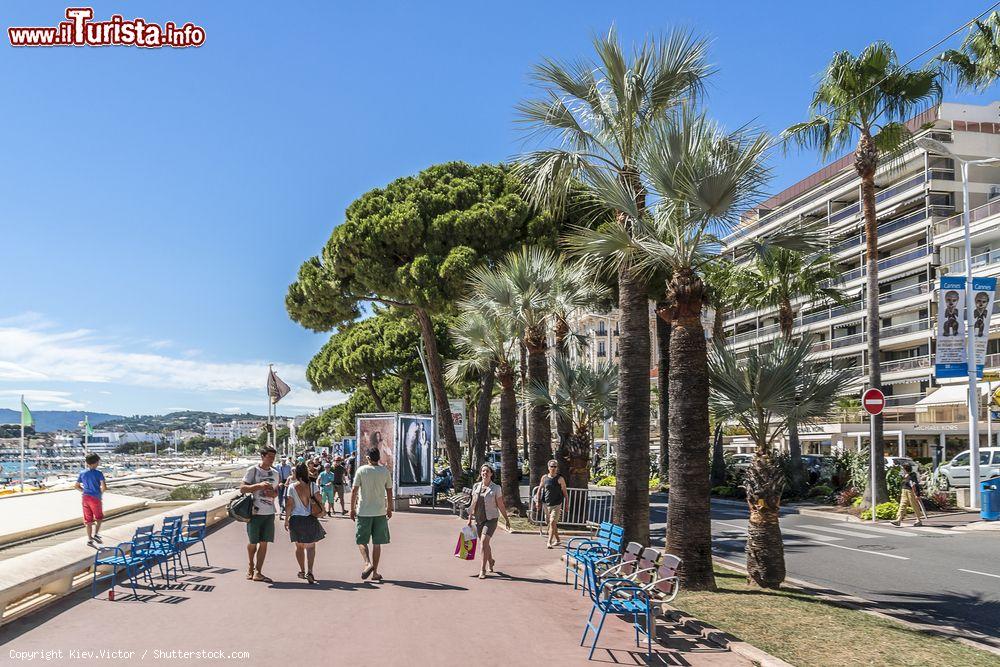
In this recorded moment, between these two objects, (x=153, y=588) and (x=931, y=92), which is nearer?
(x=153, y=588)

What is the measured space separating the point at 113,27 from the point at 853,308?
190 feet

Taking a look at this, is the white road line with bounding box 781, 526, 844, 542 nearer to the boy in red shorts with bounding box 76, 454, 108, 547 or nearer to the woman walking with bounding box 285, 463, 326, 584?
the woman walking with bounding box 285, 463, 326, 584

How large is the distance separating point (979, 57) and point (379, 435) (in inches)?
754

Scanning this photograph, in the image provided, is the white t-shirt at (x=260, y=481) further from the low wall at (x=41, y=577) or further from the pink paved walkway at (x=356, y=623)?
the low wall at (x=41, y=577)

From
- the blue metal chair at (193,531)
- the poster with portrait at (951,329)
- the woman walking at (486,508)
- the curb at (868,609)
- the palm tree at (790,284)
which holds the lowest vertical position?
the curb at (868,609)

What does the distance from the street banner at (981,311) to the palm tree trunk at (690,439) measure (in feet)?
53.8

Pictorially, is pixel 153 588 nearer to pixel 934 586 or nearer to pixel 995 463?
pixel 934 586

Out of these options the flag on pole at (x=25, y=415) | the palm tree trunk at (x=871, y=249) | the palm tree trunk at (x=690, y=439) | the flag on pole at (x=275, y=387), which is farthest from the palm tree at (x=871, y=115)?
the flag on pole at (x=25, y=415)

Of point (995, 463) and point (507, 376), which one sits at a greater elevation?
point (507, 376)

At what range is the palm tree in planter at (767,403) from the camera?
36.3 feet

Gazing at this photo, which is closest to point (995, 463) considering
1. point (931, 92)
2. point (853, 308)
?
point (931, 92)

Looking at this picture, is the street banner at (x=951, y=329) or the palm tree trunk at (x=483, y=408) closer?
the street banner at (x=951, y=329)

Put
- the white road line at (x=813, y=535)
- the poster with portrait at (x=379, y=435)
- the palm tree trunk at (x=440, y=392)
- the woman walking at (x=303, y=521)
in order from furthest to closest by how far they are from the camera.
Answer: the palm tree trunk at (x=440, y=392)
the poster with portrait at (x=379, y=435)
the white road line at (x=813, y=535)
the woman walking at (x=303, y=521)

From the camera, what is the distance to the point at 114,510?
2347cm
